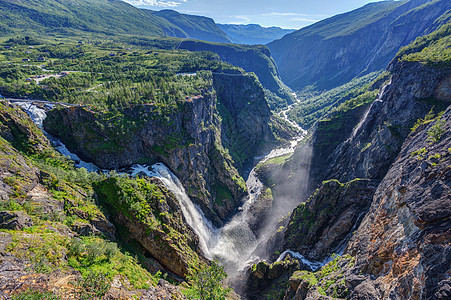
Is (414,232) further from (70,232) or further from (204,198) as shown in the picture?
(204,198)

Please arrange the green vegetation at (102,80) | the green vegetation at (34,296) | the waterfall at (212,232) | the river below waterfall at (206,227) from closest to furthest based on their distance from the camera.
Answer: the green vegetation at (34,296) → the river below waterfall at (206,227) → the waterfall at (212,232) → the green vegetation at (102,80)

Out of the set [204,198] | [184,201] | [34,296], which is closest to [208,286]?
[34,296]

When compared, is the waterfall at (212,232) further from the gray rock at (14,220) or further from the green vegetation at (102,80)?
the gray rock at (14,220)

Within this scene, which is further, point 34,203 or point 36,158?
point 36,158

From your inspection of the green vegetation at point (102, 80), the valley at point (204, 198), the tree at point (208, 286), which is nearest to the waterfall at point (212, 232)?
the valley at point (204, 198)

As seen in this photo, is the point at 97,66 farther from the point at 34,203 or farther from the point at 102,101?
the point at 34,203

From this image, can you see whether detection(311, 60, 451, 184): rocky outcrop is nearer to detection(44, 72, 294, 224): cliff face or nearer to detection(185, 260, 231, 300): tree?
detection(185, 260, 231, 300): tree

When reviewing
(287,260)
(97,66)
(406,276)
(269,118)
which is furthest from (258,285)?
(97,66)

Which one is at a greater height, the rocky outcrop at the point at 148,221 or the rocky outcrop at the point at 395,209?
the rocky outcrop at the point at 395,209

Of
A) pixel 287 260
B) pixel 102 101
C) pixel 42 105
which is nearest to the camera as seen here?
pixel 287 260
